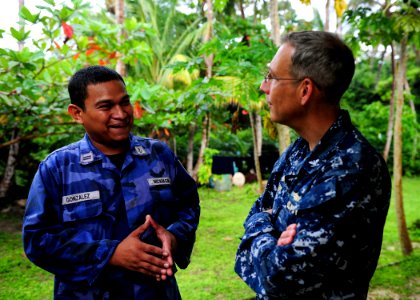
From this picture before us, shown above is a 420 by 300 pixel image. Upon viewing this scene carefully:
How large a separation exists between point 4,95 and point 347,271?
3.22 meters

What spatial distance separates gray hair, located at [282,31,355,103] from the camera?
1401mm

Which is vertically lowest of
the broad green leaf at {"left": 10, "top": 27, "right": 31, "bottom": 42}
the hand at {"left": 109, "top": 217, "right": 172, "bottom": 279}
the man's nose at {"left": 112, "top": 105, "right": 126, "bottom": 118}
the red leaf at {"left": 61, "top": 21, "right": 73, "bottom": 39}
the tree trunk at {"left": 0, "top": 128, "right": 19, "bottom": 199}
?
the tree trunk at {"left": 0, "top": 128, "right": 19, "bottom": 199}

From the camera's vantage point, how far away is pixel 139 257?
1.56 meters

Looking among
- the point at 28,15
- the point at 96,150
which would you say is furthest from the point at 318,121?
the point at 28,15

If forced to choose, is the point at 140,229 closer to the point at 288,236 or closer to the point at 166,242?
the point at 166,242

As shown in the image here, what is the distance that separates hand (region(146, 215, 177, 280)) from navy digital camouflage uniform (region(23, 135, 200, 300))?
77mm

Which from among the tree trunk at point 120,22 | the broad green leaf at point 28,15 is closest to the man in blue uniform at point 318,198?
the broad green leaf at point 28,15

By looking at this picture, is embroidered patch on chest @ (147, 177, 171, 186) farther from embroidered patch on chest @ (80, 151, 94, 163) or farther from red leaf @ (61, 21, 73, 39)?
red leaf @ (61, 21, 73, 39)

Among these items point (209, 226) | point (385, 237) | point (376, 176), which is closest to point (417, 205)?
point (385, 237)

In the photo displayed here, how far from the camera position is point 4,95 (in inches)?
131

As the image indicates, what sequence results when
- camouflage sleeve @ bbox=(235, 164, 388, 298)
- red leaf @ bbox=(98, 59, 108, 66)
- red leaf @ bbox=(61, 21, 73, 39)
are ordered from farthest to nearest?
red leaf @ bbox=(98, 59, 108, 66) < red leaf @ bbox=(61, 21, 73, 39) < camouflage sleeve @ bbox=(235, 164, 388, 298)

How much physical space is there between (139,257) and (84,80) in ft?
2.84

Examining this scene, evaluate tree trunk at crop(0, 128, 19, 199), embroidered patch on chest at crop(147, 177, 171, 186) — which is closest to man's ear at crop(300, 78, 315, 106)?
embroidered patch on chest at crop(147, 177, 171, 186)

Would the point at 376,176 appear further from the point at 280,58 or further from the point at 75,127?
the point at 75,127
